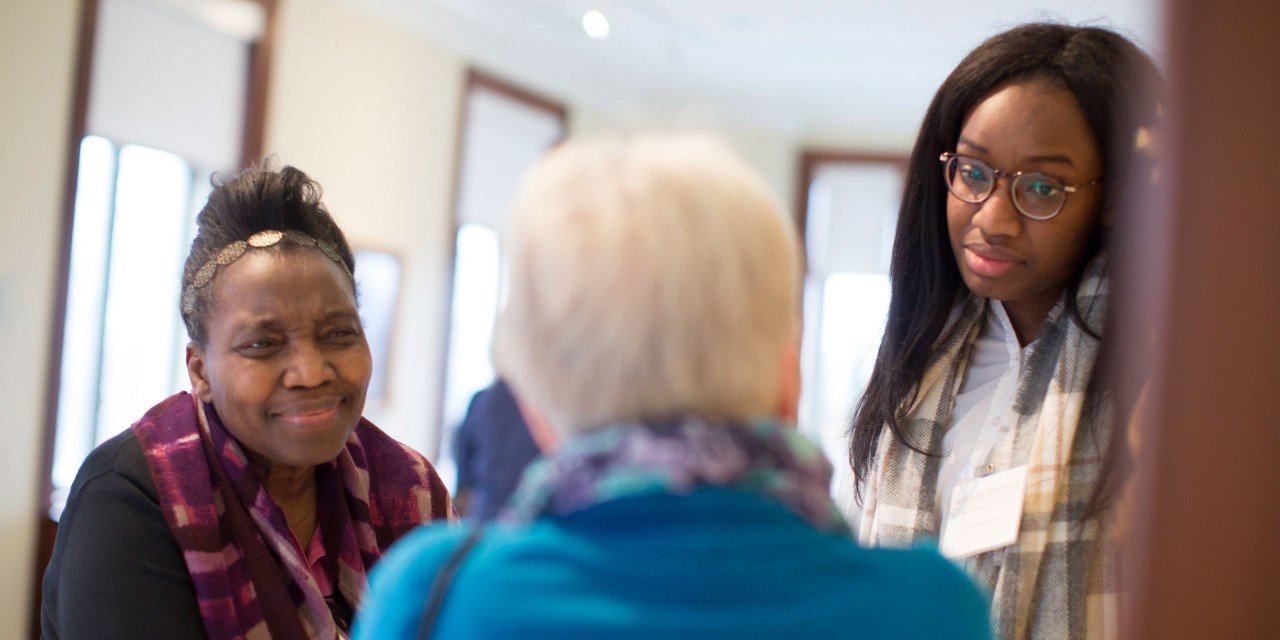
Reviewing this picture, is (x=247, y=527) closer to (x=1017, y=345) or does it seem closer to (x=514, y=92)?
(x=1017, y=345)

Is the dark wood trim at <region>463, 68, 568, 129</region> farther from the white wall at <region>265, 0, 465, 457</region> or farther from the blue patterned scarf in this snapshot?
the blue patterned scarf

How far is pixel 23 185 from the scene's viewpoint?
14.9 feet

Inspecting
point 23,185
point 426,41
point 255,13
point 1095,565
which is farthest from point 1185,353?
point 426,41

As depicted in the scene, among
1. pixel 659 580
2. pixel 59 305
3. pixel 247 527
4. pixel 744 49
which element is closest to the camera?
pixel 659 580

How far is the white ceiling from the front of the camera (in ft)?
23.4

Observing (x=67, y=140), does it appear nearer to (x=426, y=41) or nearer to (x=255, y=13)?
(x=255, y=13)

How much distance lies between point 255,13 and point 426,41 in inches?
56.8

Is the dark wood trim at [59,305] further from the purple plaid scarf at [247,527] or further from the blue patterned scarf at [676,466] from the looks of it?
the blue patterned scarf at [676,466]

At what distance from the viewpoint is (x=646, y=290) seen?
89 cm

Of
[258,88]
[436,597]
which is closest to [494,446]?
[258,88]

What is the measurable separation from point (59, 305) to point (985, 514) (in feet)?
14.2

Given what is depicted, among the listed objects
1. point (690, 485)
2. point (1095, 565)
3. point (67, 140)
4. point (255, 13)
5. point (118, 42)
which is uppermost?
point (255, 13)

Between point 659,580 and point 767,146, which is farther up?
point 767,146

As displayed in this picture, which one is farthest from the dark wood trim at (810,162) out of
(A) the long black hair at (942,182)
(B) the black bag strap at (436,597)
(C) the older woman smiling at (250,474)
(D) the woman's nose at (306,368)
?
(B) the black bag strap at (436,597)
